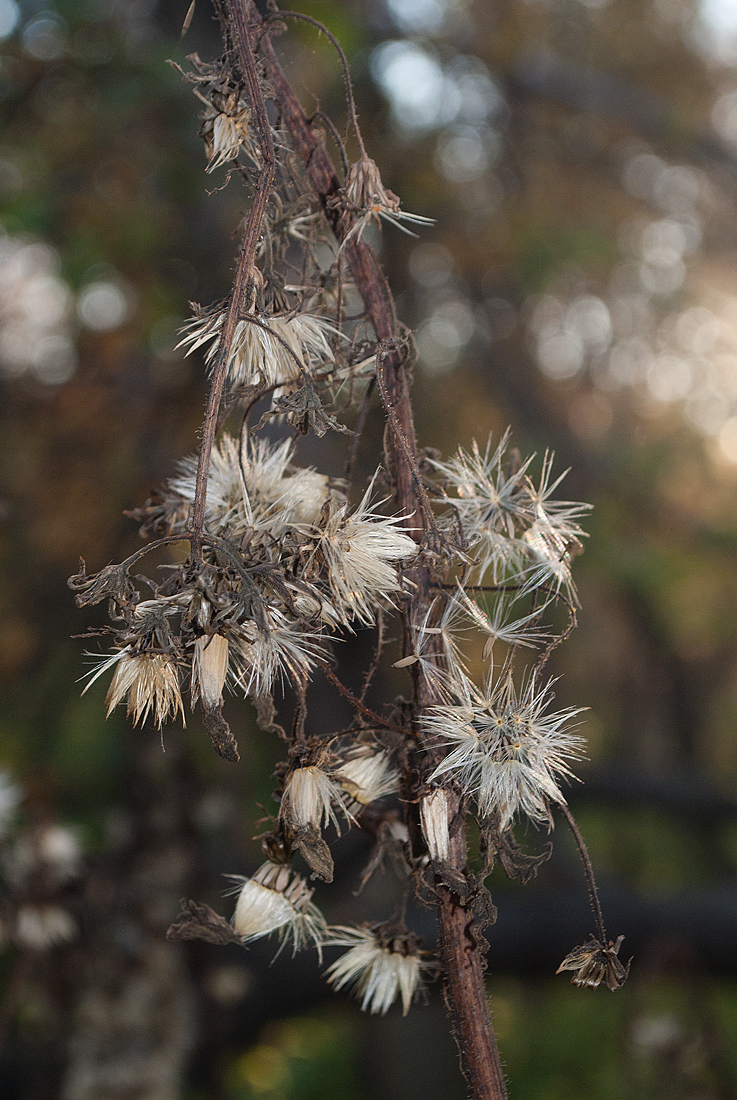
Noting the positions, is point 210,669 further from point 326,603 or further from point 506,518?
point 506,518

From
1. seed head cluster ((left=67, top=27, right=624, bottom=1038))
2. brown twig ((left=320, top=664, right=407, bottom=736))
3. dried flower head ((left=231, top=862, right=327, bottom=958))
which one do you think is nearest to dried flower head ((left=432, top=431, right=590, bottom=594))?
seed head cluster ((left=67, top=27, right=624, bottom=1038))

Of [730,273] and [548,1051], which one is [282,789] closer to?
[548,1051]

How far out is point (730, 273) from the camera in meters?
3.88

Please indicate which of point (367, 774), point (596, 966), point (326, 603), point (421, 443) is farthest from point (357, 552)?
point (421, 443)

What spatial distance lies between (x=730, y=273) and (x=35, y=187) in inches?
120

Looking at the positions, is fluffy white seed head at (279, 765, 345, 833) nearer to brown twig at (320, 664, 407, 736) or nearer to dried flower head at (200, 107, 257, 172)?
brown twig at (320, 664, 407, 736)

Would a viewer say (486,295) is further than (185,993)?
Yes

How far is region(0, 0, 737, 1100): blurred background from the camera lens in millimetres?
1585

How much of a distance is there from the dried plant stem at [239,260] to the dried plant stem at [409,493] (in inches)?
1.1

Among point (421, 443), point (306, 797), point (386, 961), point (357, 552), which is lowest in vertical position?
point (386, 961)

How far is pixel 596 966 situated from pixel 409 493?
26 centimetres

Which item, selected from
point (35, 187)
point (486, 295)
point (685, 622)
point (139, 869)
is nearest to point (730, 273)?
point (486, 295)

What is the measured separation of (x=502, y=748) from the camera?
440mm

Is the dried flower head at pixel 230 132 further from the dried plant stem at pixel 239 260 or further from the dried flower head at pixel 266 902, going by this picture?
the dried flower head at pixel 266 902
